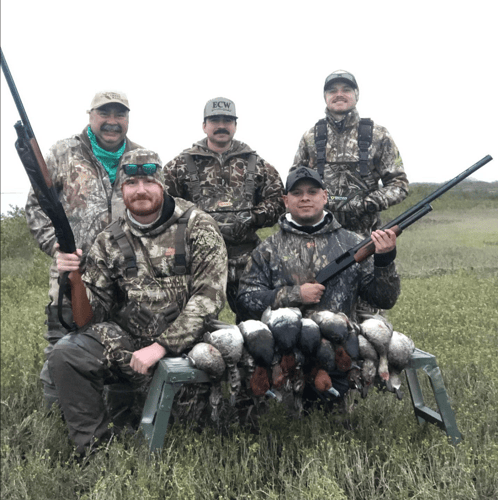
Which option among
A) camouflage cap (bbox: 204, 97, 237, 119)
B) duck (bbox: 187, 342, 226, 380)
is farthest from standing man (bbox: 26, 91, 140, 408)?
duck (bbox: 187, 342, 226, 380)

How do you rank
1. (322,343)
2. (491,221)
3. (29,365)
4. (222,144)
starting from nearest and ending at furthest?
(322,343) < (222,144) < (29,365) < (491,221)

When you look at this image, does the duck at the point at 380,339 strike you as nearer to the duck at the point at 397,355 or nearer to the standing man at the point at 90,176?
the duck at the point at 397,355

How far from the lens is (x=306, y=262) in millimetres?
4605

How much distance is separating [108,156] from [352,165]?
260cm

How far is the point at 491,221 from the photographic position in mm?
19297

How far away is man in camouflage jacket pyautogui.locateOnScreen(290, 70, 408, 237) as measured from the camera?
626cm

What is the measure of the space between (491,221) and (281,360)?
1737 centimetres

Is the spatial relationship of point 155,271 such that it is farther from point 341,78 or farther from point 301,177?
point 341,78

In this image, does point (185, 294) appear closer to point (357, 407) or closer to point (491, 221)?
point (357, 407)

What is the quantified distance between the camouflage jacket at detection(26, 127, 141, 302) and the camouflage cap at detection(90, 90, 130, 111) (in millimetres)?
344

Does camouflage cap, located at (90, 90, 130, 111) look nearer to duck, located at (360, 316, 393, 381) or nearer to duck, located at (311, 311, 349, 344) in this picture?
duck, located at (311, 311, 349, 344)

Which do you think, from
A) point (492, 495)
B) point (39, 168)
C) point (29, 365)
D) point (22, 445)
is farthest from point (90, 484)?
point (29, 365)

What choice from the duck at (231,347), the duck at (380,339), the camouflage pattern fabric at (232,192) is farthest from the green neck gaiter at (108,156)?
the duck at (380,339)

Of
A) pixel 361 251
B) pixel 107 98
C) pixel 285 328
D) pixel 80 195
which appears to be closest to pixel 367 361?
pixel 285 328
